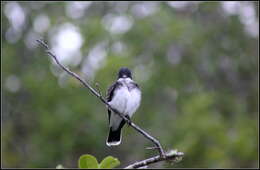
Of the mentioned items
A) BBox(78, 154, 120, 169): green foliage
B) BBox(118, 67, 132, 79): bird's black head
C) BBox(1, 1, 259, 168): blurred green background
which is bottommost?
BBox(78, 154, 120, 169): green foliage

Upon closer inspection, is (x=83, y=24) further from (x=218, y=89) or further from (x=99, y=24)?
(x=218, y=89)

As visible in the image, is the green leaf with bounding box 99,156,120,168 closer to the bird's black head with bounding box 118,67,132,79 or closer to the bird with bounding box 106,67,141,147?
the bird with bounding box 106,67,141,147

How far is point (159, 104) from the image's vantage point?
13273 millimetres

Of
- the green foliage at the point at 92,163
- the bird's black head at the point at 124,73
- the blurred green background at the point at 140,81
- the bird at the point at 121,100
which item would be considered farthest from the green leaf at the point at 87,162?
the blurred green background at the point at 140,81

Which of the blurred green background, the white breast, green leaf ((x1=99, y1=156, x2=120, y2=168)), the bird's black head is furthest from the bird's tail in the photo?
the blurred green background

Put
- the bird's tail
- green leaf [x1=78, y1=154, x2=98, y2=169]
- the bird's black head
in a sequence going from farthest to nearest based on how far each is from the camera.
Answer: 1. the bird's black head
2. the bird's tail
3. green leaf [x1=78, y1=154, x2=98, y2=169]

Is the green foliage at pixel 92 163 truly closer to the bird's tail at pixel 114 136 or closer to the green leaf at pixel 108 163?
the green leaf at pixel 108 163

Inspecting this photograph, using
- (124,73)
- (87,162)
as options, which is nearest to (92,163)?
(87,162)

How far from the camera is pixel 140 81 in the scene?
12.6 m

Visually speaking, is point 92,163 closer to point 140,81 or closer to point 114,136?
point 114,136

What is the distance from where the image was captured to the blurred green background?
1131 cm

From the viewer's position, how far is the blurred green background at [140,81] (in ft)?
37.1

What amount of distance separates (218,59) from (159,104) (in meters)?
1.91

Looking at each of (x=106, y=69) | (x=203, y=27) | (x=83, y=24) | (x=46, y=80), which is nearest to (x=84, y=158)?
(x=106, y=69)
